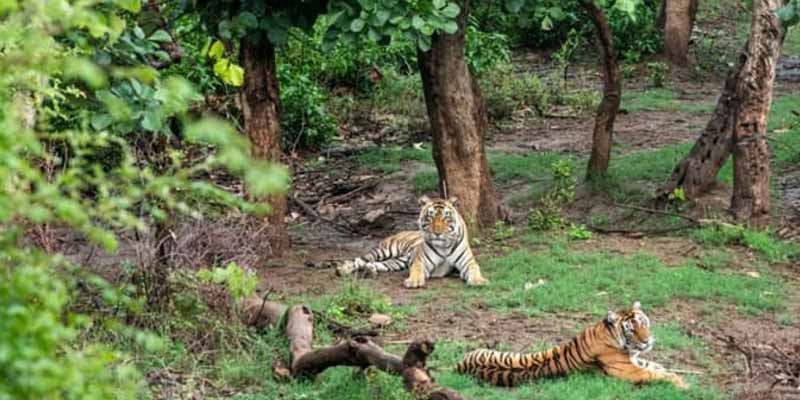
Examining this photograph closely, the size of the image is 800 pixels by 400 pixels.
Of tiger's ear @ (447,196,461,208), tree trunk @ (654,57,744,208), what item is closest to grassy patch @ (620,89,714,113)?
tree trunk @ (654,57,744,208)

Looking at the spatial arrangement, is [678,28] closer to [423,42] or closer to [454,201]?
[454,201]

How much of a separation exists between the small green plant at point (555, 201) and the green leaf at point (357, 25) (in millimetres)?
3119

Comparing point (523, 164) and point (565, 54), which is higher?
point (565, 54)

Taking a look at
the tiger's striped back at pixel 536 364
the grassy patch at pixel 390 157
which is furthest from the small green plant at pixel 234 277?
the grassy patch at pixel 390 157

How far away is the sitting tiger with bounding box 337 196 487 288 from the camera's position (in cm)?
1064

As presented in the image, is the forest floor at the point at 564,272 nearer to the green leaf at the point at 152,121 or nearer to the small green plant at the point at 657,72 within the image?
the green leaf at the point at 152,121

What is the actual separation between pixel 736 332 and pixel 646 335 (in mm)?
1665

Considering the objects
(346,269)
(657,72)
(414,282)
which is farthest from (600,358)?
(657,72)

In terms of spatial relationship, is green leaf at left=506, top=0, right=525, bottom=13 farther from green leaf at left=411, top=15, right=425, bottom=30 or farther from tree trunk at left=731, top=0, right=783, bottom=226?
tree trunk at left=731, top=0, right=783, bottom=226

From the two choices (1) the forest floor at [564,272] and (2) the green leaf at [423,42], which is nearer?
(1) the forest floor at [564,272]

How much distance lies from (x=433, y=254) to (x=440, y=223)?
0.86 feet

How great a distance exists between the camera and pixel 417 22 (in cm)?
974

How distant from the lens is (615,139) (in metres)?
15.9

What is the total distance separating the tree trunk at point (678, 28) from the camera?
1984cm
